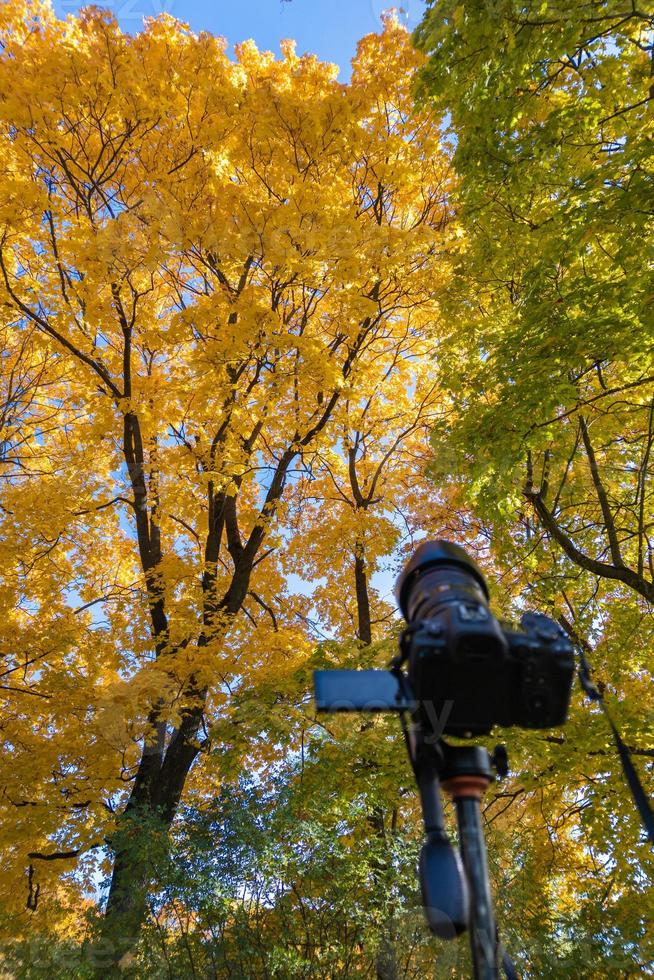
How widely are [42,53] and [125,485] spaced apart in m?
5.80

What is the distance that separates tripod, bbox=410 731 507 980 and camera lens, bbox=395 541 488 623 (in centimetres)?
33

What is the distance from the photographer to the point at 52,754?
279 inches

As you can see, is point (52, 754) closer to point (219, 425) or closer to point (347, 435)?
point (219, 425)

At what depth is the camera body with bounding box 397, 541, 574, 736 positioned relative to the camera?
4.62ft

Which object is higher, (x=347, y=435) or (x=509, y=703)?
(x=347, y=435)

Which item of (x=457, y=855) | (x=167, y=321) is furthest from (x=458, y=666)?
(x=167, y=321)

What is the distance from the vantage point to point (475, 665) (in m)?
1.43

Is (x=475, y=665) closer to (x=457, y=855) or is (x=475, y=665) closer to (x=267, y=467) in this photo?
(x=457, y=855)

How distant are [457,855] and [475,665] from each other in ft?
1.42

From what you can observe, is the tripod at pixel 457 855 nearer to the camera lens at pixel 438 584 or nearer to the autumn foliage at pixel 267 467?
the camera lens at pixel 438 584

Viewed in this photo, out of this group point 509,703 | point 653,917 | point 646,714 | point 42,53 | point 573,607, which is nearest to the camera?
point 509,703

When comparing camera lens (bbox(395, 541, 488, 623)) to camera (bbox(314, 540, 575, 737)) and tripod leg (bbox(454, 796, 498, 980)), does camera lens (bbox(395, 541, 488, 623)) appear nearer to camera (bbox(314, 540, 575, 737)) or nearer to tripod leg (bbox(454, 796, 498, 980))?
camera (bbox(314, 540, 575, 737))

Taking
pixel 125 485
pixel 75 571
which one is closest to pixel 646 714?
pixel 125 485

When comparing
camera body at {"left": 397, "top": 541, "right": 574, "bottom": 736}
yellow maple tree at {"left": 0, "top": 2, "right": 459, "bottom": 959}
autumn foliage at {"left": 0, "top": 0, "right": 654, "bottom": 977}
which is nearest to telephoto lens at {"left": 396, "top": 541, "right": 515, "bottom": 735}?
camera body at {"left": 397, "top": 541, "right": 574, "bottom": 736}
